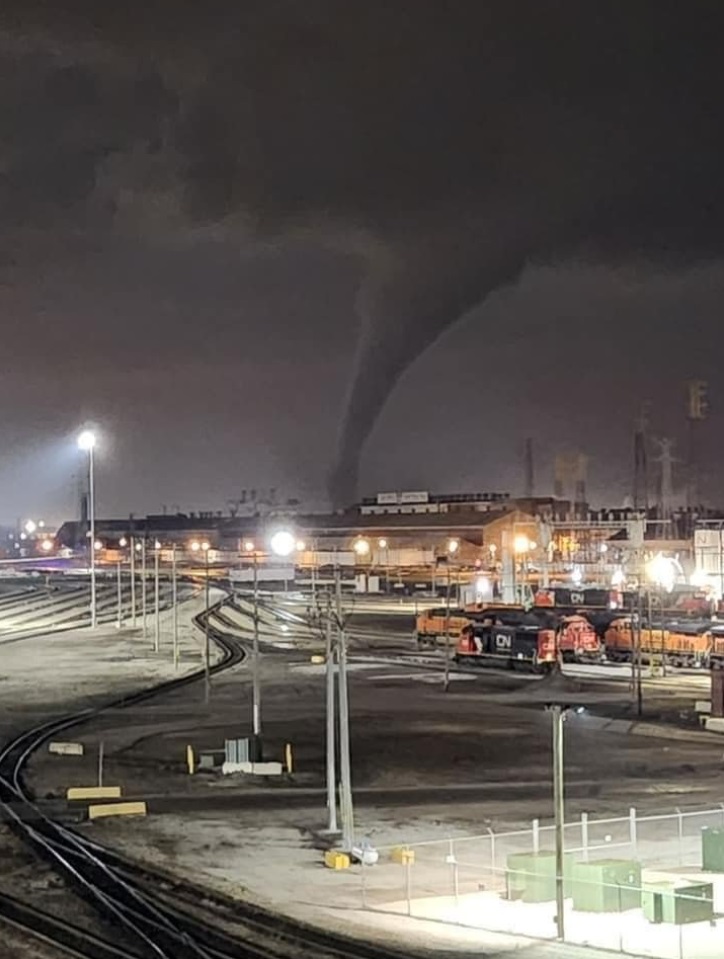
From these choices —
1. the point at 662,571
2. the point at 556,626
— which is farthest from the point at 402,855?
the point at 662,571

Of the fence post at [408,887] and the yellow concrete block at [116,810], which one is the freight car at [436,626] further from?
the fence post at [408,887]

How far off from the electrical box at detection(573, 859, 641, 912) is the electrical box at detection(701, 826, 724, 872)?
9.77ft

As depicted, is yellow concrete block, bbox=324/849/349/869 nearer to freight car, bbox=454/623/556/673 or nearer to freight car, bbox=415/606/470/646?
freight car, bbox=454/623/556/673

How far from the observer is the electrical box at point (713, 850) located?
1079 inches

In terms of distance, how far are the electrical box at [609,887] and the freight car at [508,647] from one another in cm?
4598

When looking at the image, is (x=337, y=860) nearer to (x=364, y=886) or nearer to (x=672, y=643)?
(x=364, y=886)

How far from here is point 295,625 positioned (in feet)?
325

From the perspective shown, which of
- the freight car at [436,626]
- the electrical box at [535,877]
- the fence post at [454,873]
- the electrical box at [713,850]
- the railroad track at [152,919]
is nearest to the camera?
the railroad track at [152,919]

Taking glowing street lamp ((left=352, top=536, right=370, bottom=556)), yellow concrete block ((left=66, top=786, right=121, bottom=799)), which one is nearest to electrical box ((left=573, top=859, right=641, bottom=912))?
yellow concrete block ((left=66, top=786, right=121, bottom=799))

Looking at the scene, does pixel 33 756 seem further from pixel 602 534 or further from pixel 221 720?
pixel 602 534

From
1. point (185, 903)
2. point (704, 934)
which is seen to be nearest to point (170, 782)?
point (185, 903)

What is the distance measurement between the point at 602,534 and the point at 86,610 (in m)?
63.5

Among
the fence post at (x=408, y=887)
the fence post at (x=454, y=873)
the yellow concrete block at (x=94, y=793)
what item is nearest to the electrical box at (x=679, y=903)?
the fence post at (x=454, y=873)

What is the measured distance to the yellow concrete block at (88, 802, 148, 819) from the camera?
35312 millimetres
